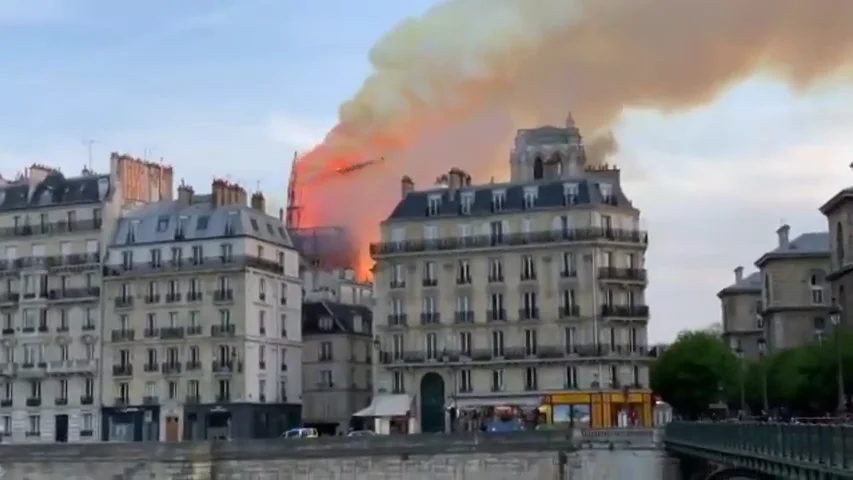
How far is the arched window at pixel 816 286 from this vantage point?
102m

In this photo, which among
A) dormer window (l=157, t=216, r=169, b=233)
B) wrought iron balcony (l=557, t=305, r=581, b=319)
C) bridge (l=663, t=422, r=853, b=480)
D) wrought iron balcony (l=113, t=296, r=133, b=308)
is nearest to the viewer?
bridge (l=663, t=422, r=853, b=480)

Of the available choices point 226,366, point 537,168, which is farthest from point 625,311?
point 226,366

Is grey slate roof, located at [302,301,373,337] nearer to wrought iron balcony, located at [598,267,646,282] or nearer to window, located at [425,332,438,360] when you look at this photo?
window, located at [425,332,438,360]

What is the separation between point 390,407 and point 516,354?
7.93 meters

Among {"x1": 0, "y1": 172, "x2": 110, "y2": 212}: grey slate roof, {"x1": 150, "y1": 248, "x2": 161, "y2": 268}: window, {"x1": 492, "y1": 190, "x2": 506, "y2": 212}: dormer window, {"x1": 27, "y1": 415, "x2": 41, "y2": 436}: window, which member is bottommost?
{"x1": 27, "y1": 415, "x2": 41, "y2": 436}: window

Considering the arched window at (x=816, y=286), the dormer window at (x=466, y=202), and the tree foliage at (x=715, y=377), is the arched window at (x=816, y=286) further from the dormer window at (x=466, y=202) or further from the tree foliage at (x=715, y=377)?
the dormer window at (x=466, y=202)

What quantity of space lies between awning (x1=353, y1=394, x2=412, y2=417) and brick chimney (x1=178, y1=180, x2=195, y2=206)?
1890 cm

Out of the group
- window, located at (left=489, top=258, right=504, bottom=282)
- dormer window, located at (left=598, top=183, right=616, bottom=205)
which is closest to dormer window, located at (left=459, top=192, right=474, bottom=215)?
window, located at (left=489, top=258, right=504, bottom=282)

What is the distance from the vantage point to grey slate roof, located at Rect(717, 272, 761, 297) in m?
121

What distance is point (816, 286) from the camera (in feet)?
337

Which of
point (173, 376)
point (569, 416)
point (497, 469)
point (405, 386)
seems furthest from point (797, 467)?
point (173, 376)

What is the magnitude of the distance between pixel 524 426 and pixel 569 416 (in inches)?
102

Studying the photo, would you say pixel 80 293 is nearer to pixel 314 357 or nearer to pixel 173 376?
pixel 173 376

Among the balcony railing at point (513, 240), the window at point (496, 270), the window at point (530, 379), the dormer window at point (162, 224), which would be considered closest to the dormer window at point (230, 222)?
the dormer window at point (162, 224)
